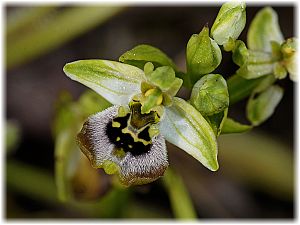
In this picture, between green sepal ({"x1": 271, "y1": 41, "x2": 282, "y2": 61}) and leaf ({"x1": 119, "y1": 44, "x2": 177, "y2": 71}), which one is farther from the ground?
leaf ({"x1": 119, "y1": 44, "x2": 177, "y2": 71})

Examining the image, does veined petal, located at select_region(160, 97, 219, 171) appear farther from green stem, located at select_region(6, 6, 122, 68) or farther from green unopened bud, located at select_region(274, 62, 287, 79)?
green stem, located at select_region(6, 6, 122, 68)

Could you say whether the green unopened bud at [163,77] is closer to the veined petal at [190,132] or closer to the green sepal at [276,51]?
the veined petal at [190,132]

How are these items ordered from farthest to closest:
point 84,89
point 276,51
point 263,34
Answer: point 84,89, point 263,34, point 276,51

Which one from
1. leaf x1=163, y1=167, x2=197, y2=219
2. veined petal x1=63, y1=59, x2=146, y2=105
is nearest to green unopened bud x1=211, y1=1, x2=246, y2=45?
veined petal x1=63, y1=59, x2=146, y2=105

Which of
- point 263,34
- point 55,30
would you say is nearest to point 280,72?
point 263,34

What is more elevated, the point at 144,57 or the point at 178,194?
the point at 144,57

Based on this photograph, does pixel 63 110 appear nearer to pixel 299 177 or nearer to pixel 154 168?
pixel 154 168

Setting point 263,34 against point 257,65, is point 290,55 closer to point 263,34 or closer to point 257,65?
point 257,65
